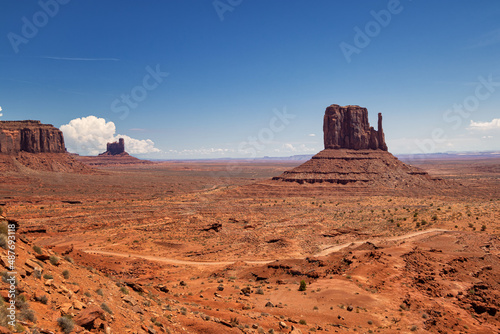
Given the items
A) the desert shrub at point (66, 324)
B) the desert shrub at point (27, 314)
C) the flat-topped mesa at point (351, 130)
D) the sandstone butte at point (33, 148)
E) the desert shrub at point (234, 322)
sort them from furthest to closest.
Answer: the sandstone butte at point (33, 148) → the flat-topped mesa at point (351, 130) → the desert shrub at point (234, 322) → the desert shrub at point (66, 324) → the desert shrub at point (27, 314)

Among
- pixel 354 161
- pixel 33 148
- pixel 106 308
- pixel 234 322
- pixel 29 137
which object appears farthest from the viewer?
pixel 33 148

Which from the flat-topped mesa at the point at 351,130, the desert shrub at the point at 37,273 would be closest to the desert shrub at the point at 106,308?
the desert shrub at the point at 37,273

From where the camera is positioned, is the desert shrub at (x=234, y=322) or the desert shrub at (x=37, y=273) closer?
the desert shrub at (x=37, y=273)

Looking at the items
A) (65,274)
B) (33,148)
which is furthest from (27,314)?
(33,148)

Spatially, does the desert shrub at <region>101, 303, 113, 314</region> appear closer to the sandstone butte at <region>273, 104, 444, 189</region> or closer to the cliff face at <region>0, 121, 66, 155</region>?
the sandstone butte at <region>273, 104, 444, 189</region>

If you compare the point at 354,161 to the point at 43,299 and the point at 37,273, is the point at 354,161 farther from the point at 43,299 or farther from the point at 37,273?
the point at 43,299

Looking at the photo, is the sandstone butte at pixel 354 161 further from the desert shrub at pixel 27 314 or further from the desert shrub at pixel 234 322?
the desert shrub at pixel 27 314
